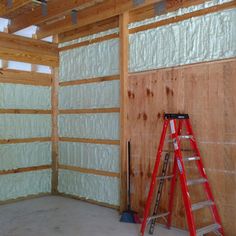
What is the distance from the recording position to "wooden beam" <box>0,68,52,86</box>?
15.5ft

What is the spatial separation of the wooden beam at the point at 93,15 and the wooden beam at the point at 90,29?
203 mm

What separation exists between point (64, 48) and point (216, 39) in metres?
2.82

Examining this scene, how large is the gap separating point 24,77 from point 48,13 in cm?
114

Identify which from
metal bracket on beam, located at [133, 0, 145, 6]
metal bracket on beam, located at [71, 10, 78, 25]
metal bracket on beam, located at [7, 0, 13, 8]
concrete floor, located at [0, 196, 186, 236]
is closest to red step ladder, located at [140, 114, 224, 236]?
concrete floor, located at [0, 196, 186, 236]

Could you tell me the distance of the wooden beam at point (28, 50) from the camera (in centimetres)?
466

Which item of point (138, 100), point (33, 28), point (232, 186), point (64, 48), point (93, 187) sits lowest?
point (93, 187)

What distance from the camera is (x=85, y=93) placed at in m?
4.90

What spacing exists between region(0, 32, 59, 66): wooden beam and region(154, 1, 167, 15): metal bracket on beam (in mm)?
2144

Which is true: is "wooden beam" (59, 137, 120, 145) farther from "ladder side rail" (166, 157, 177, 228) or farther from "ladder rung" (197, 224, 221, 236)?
"ladder rung" (197, 224, 221, 236)

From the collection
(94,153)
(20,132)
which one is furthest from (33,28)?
(94,153)

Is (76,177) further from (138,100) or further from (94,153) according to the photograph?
(138,100)

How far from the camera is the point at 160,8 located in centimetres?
383

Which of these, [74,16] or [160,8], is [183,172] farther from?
[74,16]

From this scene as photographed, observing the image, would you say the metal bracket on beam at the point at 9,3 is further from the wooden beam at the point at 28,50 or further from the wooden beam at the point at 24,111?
the wooden beam at the point at 24,111
